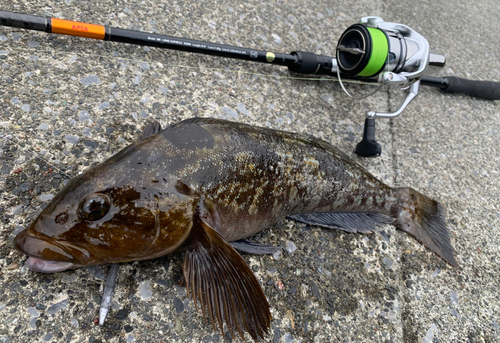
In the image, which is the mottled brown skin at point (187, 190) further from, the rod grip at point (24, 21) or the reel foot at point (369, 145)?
the rod grip at point (24, 21)

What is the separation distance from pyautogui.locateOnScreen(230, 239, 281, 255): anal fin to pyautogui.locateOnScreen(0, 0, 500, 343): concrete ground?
10 cm

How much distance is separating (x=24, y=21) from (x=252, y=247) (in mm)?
2097

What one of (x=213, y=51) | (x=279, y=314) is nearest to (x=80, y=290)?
(x=279, y=314)

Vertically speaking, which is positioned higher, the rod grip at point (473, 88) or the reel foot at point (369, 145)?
the rod grip at point (473, 88)

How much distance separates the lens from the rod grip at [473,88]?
156 inches

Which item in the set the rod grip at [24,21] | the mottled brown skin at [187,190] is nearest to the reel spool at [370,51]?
the mottled brown skin at [187,190]

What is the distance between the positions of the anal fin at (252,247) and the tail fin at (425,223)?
46.5 inches

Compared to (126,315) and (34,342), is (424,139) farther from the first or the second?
(34,342)

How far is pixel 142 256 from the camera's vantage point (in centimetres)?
170

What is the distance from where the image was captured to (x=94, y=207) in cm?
152

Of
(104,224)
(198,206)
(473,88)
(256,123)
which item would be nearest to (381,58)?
(256,123)

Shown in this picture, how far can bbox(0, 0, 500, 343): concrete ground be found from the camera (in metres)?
1.77

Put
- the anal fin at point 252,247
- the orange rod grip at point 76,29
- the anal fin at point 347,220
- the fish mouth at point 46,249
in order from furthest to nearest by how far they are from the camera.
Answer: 1. the anal fin at point 347,220
2. the orange rod grip at point 76,29
3. the anal fin at point 252,247
4. the fish mouth at point 46,249

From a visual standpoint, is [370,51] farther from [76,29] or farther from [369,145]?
[76,29]
